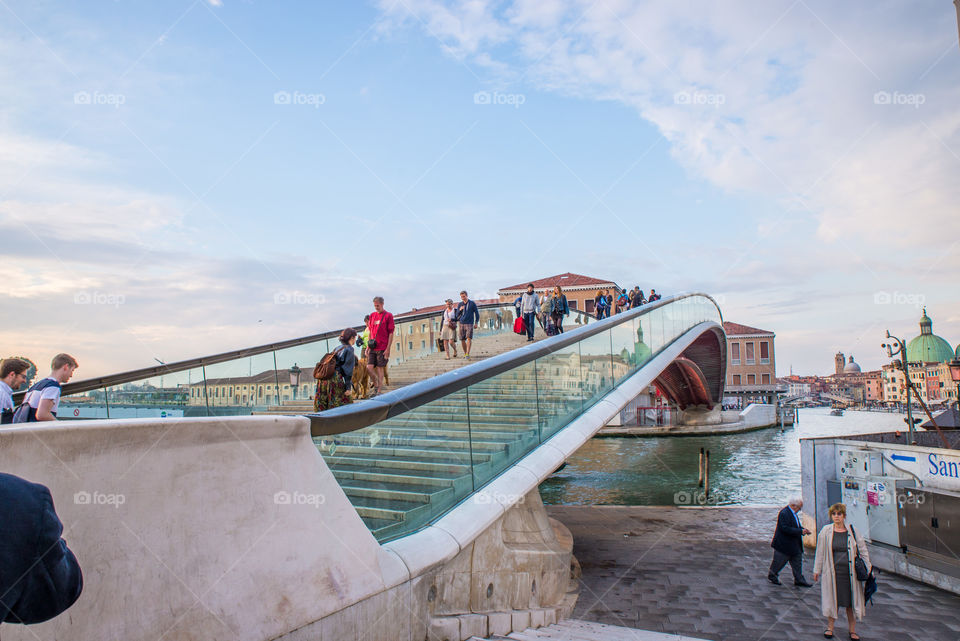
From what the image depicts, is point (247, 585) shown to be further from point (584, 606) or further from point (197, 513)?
point (584, 606)

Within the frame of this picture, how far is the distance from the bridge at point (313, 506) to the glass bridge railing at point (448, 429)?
0.02 m

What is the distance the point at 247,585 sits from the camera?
2.69m

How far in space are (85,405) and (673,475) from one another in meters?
20.0

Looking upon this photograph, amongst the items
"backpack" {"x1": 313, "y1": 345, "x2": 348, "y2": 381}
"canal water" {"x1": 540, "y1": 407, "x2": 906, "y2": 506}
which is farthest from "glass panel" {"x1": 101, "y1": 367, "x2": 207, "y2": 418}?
"canal water" {"x1": 540, "y1": 407, "x2": 906, "y2": 506}

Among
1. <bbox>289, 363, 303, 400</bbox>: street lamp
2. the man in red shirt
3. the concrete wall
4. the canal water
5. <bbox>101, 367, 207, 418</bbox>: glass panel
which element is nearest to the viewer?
the concrete wall

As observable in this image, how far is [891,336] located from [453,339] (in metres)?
13.6

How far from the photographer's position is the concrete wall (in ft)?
7.31

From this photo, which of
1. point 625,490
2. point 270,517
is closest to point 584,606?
point 270,517

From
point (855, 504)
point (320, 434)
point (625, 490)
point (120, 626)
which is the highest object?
point (320, 434)

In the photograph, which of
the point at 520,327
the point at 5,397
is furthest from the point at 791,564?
the point at 520,327

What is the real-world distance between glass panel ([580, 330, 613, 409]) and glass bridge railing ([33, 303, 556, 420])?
12.8 ft

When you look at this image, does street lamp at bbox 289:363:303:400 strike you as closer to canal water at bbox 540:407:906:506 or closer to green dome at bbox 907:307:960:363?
canal water at bbox 540:407:906:506

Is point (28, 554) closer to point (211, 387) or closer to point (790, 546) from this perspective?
point (211, 387)

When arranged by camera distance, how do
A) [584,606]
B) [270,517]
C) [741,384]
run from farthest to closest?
[741,384] → [584,606] → [270,517]
